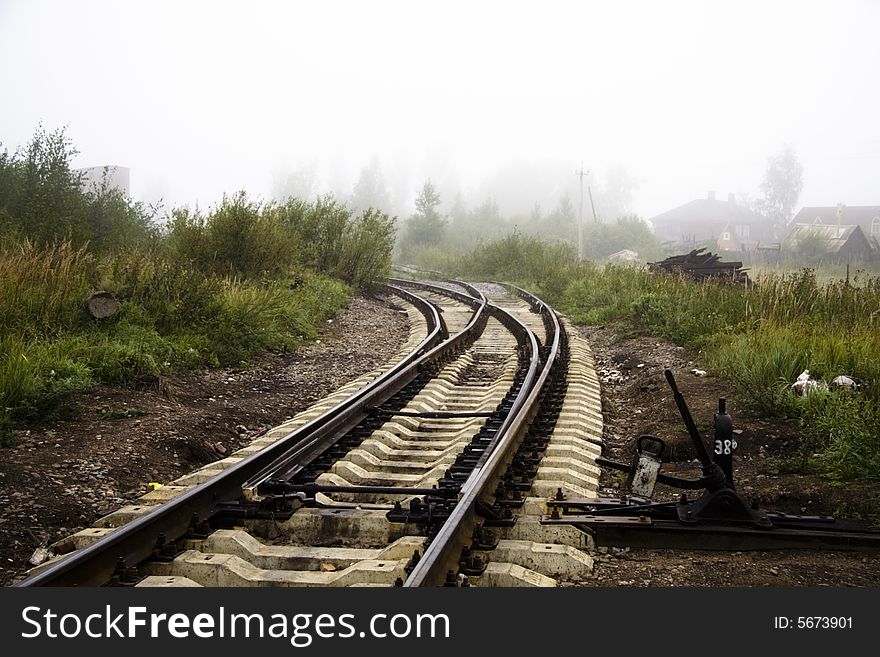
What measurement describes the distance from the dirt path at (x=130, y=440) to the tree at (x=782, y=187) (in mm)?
103762

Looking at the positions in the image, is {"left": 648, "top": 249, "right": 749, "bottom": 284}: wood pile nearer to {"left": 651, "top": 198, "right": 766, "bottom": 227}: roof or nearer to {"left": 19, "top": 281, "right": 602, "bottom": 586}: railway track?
{"left": 19, "top": 281, "right": 602, "bottom": 586}: railway track

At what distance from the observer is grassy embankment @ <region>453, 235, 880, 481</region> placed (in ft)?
17.2

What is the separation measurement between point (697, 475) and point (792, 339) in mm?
2920

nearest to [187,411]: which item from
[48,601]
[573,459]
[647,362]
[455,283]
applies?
[573,459]

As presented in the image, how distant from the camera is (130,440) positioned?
5.95 metres

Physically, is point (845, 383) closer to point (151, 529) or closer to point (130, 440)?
point (151, 529)

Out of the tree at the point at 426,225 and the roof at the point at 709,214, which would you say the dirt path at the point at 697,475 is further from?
the roof at the point at 709,214

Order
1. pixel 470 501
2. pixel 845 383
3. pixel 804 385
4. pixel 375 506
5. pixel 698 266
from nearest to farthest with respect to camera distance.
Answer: pixel 470 501, pixel 375 506, pixel 845 383, pixel 804 385, pixel 698 266

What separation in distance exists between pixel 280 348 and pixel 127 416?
416 cm

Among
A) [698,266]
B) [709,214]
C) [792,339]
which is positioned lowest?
[792,339]

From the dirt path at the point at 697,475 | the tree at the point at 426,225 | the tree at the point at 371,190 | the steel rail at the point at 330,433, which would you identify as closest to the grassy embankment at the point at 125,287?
the steel rail at the point at 330,433

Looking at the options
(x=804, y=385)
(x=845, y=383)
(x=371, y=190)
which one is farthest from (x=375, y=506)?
(x=371, y=190)

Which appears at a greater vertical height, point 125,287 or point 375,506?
point 125,287

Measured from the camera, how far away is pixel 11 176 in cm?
1454
